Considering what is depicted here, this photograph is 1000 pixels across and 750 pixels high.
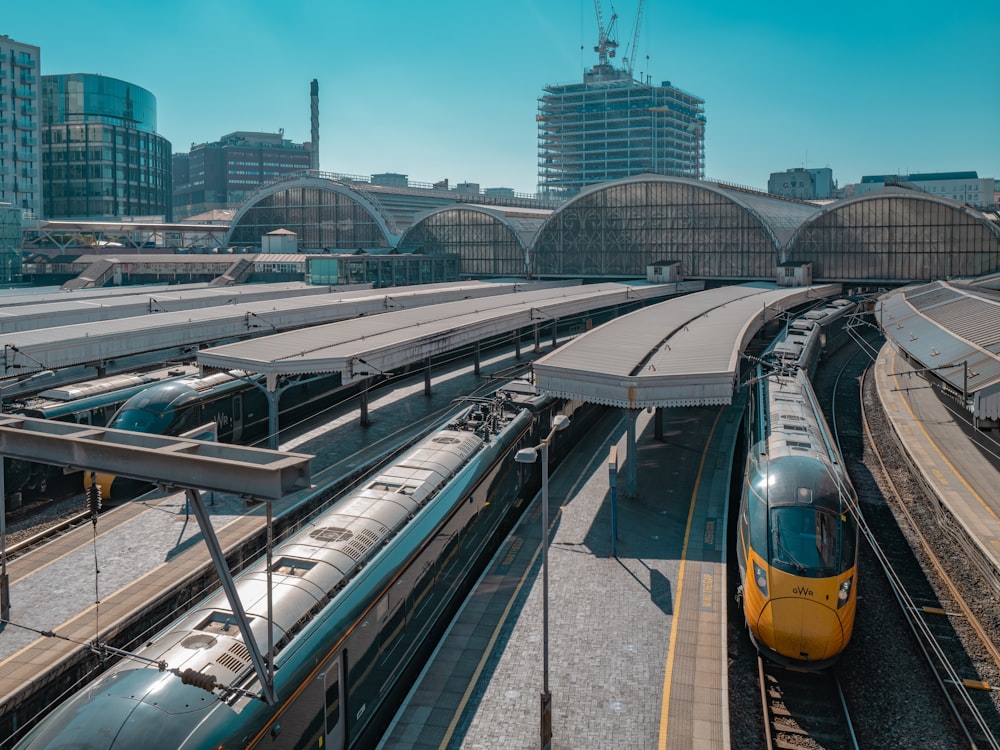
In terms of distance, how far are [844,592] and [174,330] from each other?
115 feet

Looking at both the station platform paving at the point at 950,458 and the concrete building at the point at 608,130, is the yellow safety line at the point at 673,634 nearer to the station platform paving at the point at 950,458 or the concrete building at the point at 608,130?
the station platform paving at the point at 950,458

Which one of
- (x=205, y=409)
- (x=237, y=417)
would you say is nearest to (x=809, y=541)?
(x=205, y=409)

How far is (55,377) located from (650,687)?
36877 millimetres

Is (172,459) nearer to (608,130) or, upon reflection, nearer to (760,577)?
(760,577)

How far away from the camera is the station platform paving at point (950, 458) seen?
1046 inches

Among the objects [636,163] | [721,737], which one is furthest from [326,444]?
[636,163]

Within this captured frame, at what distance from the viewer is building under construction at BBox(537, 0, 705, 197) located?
601 feet

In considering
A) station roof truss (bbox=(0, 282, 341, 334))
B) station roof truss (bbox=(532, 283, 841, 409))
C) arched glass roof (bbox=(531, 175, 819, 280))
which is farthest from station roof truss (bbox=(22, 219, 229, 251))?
station roof truss (bbox=(532, 283, 841, 409))

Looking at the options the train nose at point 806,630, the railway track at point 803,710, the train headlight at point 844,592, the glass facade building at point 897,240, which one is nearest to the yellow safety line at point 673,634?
the railway track at point 803,710

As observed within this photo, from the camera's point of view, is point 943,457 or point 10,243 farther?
point 10,243

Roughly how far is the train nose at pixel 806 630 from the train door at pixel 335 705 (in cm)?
964

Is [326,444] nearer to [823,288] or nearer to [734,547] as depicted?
[734,547]

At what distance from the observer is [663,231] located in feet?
254

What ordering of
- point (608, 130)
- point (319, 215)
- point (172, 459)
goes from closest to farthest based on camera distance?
1. point (172, 459)
2. point (319, 215)
3. point (608, 130)
